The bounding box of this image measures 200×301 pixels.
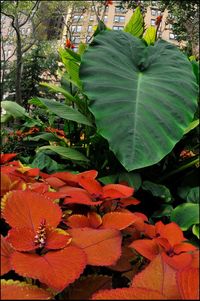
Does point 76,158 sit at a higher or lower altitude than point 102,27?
lower

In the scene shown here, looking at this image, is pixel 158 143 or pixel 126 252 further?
pixel 158 143

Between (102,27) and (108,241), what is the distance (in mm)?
1496

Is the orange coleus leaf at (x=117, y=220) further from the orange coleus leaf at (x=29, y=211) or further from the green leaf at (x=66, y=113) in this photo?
the green leaf at (x=66, y=113)

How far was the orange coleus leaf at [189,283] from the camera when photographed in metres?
0.28

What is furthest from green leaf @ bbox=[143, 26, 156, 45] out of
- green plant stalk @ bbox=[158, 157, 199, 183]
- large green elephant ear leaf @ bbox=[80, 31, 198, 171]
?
green plant stalk @ bbox=[158, 157, 199, 183]

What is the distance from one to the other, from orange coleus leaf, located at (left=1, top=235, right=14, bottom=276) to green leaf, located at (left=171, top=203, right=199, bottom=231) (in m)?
0.64

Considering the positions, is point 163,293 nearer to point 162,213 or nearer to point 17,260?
point 17,260

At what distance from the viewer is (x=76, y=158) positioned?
1.41 metres

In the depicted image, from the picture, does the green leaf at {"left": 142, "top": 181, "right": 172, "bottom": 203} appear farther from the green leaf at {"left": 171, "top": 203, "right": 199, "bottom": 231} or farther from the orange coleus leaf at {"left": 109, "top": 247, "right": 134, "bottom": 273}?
the orange coleus leaf at {"left": 109, "top": 247, "right": 134, "bottom": 273}

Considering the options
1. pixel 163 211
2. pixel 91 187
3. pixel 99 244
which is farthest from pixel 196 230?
pixel 99 244

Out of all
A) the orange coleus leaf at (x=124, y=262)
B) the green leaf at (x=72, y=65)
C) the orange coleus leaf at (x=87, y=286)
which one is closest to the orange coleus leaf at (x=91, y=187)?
the orange coleus leaf at (x=124, y=262)

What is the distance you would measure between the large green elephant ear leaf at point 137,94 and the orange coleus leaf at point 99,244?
51 cm

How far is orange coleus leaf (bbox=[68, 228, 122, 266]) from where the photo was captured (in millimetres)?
395

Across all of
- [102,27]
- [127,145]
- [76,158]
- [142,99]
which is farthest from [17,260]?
[102,27]
